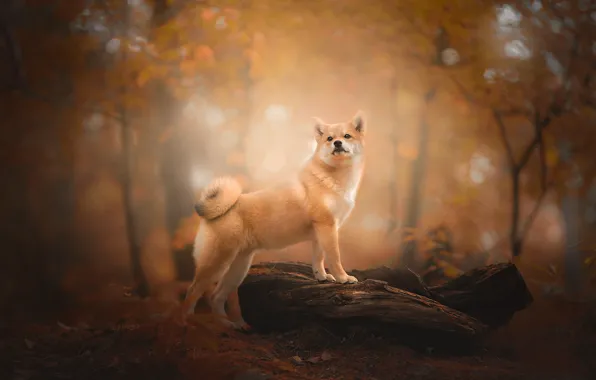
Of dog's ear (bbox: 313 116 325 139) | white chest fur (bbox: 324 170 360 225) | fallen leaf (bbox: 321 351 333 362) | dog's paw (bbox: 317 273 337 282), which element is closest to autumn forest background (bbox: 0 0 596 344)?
dog's ear (bbox: 313 116 325 139)

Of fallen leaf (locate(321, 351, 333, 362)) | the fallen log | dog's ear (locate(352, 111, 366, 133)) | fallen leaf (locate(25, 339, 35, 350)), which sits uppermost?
dog's ear (locate(352, 111, 366, 133))

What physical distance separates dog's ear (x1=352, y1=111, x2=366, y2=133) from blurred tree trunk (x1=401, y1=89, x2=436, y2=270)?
1025 millimetres

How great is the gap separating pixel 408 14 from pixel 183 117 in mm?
1933

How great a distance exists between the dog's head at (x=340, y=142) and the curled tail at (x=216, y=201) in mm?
607

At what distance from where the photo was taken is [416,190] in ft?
12.0

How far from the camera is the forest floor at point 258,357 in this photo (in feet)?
7.95

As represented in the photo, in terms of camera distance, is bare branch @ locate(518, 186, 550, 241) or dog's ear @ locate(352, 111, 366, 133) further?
bare branch @ locate(518, 186, 550, 241)

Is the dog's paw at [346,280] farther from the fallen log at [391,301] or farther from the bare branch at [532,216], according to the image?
the bare branch at [532,216]

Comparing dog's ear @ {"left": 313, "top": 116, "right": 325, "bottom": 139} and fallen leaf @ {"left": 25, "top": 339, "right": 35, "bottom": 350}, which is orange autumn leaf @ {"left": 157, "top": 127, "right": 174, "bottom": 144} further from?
fallen leaf @ {"left": 25, "top": 339, "right": 35, "bottom": 350}

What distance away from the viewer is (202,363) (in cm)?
246

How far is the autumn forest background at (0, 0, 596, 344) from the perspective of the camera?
327 cm

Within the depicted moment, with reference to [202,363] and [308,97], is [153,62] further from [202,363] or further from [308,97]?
[202,363]

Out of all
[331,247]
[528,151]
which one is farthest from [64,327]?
[528,151]

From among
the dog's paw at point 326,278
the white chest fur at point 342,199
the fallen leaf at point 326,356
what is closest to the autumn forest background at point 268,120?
the white chest fur at point 342,199
